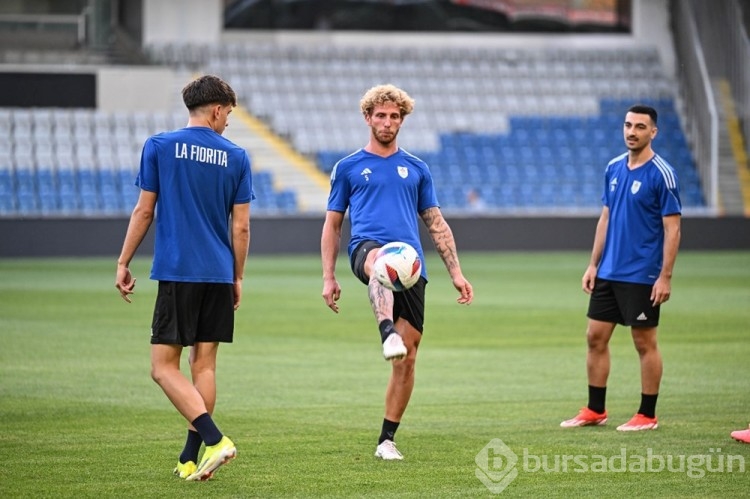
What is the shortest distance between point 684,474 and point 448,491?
1.29 m

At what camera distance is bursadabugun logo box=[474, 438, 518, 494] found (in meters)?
6.63

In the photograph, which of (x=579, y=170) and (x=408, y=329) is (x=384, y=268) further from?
(x=579, y=170)

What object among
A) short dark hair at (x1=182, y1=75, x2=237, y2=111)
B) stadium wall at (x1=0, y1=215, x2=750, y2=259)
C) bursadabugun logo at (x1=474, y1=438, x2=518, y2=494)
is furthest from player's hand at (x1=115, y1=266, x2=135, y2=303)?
stadium wall at (x1=0, y1=215, x2=750, y2=259)

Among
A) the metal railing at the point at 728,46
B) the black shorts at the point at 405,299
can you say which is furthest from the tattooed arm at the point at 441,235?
the metal railing at the point at 728,46

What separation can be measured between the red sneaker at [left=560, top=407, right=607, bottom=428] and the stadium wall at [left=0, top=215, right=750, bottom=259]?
21690 mm

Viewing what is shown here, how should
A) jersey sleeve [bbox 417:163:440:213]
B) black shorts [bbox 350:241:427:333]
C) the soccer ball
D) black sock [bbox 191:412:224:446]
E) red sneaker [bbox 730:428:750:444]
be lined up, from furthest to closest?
red sneaker [bbox 730:428:750:444]
jersey sleeve [bbox 417:163:440:213]
black shorts [bbox 350:241:427:333]
the soccer ball
black sock [bbox 191:412:224:446]

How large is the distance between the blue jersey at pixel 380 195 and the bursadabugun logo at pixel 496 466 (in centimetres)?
108

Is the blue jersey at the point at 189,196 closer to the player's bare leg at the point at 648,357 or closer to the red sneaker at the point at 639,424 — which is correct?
the red sneaker at the point at 639,424

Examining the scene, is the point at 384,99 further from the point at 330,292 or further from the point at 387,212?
the point at 330,292

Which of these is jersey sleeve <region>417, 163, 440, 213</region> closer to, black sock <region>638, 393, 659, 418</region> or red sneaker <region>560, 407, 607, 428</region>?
red sneaker <region>560, 407, 607, 428</region>

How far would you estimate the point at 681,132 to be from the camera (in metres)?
39.4

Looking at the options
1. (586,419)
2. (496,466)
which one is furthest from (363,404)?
(496,466)

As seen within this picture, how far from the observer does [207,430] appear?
21.4ft

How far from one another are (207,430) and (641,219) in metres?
3.58
